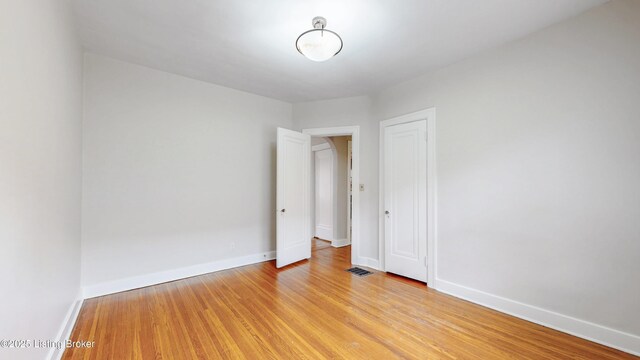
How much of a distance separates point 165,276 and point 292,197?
2.01 metres

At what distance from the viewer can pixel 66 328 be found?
2.14 m

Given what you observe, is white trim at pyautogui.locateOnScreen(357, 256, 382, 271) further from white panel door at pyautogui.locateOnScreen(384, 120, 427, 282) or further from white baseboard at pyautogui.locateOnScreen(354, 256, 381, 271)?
white panel door at pyautogui.locateOnScreen(384, 120, 427, 282)

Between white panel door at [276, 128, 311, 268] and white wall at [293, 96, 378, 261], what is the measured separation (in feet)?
2.09

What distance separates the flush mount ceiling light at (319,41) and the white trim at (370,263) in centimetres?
298

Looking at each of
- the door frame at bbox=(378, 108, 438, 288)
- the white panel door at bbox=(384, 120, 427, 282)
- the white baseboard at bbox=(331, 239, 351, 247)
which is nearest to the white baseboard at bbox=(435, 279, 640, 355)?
the door frame at bbox=(378, 108, 438, 288)

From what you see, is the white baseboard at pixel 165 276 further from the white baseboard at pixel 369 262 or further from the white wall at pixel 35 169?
the white baseboard at pixel 369 262

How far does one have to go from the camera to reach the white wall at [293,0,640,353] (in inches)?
80.4

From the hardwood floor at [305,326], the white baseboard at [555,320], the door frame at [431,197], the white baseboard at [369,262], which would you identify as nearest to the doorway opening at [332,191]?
the white baseboard at [369,262]

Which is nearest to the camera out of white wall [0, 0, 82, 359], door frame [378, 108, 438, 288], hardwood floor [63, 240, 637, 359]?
white wall [0, 0, 82, 359]

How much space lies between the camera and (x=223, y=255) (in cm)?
388

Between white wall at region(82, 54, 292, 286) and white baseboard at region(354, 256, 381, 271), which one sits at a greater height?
white wall at region(82, 54, 292, 286)

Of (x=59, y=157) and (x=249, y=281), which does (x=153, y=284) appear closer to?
(x=249, y=281)

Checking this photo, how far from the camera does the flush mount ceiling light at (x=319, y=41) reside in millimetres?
2229

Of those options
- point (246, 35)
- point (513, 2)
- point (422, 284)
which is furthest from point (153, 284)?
point (513, 2)
